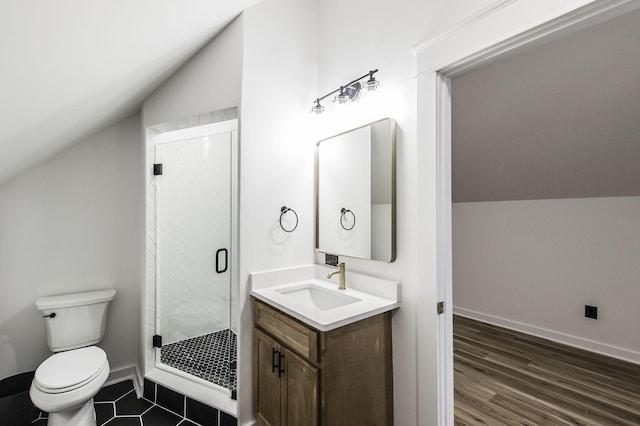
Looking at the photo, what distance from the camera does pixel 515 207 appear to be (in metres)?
3.18

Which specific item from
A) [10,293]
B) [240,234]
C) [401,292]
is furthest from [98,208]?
[401,292]

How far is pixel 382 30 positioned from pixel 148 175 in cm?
192

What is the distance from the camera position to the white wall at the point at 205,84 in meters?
1.83

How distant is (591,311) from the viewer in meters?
2.71

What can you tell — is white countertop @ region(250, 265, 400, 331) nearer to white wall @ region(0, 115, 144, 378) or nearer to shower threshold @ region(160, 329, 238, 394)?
shower threshold @ region(160, 329, 238, 394)

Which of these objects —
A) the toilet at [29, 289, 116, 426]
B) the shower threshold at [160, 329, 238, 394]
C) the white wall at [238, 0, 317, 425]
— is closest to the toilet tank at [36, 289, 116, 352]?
the toilet at [29, 289, 116, 426]

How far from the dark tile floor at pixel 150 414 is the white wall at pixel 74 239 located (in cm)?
42

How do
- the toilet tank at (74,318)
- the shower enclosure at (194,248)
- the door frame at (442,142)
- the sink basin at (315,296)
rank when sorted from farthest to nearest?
the shower enclosure at (194,248) → the toilet tank at (74,318) → the sink basin at (315,296) → the door frame at (442,142)

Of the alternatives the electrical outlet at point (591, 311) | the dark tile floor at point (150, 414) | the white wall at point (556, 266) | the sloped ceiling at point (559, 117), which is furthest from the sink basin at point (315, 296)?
the electrical outlet at point (591, 311)

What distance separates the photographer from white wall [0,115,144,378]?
7.00ft

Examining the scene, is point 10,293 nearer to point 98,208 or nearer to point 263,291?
point 98,208

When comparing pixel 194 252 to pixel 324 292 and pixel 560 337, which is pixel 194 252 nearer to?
pixel 324 292

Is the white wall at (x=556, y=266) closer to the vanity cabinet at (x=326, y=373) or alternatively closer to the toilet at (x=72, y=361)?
the vanity cabinet at (x=326, y=373)

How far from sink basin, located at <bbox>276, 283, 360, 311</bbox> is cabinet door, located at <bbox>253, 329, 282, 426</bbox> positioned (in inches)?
11.5
